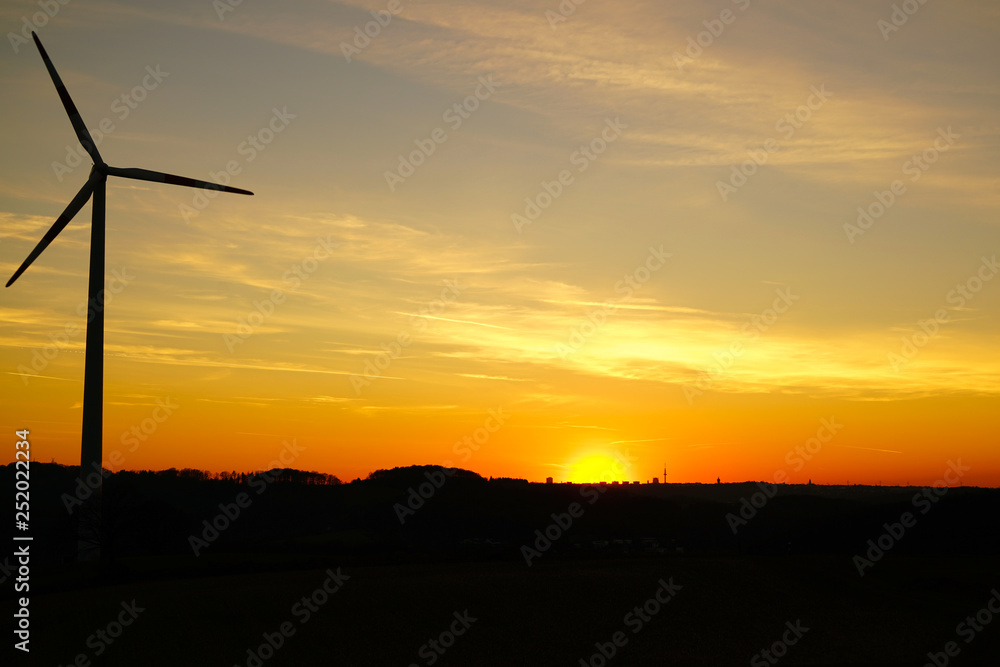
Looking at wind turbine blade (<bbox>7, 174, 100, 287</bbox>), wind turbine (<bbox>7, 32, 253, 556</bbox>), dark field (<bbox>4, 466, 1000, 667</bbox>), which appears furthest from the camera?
wind turbine blade (<bbox>7, 174, 100, 287</bbox>)

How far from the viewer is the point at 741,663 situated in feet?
129

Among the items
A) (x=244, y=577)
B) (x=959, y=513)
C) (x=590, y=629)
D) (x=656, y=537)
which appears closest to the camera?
(x=590, y=629)

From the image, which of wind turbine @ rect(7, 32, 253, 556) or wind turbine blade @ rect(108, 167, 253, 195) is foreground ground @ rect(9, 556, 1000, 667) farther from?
wind turbine blade @ rect(108, 167, 253, 195)

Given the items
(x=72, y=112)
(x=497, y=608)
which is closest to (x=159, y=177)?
(x=72, y=112)

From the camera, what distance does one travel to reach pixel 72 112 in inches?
2071

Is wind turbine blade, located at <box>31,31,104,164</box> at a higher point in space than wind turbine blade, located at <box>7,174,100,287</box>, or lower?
higher

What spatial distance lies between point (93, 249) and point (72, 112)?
30.1 ft

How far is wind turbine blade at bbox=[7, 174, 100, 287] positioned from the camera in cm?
5066

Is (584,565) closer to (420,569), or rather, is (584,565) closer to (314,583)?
(420,569)

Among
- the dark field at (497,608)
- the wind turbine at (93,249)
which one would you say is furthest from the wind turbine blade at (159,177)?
the dark field at (497,608)

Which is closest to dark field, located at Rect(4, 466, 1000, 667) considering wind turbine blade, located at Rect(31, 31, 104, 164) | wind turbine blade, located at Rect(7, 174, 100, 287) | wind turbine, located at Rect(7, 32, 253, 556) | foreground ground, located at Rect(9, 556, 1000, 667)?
foreground ground, located at Rect(9, 556, 1000, 667)

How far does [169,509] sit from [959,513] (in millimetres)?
114598

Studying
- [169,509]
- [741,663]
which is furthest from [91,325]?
[169,509]

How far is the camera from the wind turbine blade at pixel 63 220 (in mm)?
50656
